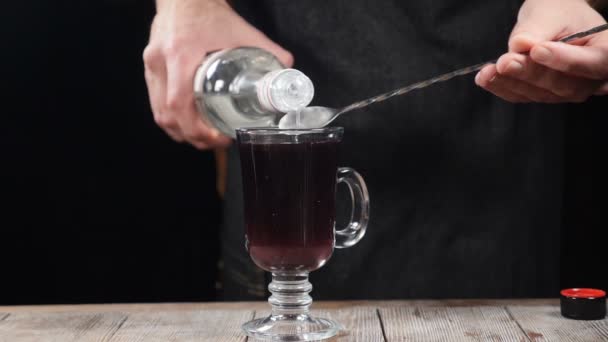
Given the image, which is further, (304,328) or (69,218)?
(69,218)

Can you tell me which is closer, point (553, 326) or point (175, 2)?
point (553, 326)

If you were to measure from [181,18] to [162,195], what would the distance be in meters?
1.18

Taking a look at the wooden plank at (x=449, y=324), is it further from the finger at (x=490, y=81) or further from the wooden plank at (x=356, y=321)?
the finger at (x=490, y=81)

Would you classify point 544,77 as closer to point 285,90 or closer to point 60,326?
point 285,90

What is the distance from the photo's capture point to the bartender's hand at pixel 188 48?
1.51 meters

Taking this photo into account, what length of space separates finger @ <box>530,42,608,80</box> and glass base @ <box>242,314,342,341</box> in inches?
18.9

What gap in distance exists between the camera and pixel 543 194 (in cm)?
179

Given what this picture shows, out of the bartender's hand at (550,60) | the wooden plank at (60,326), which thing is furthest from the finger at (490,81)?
the wooden plank at (60,326)

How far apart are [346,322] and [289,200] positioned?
0.67 feet

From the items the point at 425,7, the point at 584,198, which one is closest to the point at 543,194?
the point at 584,198

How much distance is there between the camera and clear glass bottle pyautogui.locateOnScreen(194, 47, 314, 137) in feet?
4.73

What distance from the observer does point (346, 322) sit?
1254 mm

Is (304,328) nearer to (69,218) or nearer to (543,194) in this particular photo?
(543,194)

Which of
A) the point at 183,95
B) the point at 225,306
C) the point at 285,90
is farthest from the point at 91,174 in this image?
the point at 285,90
